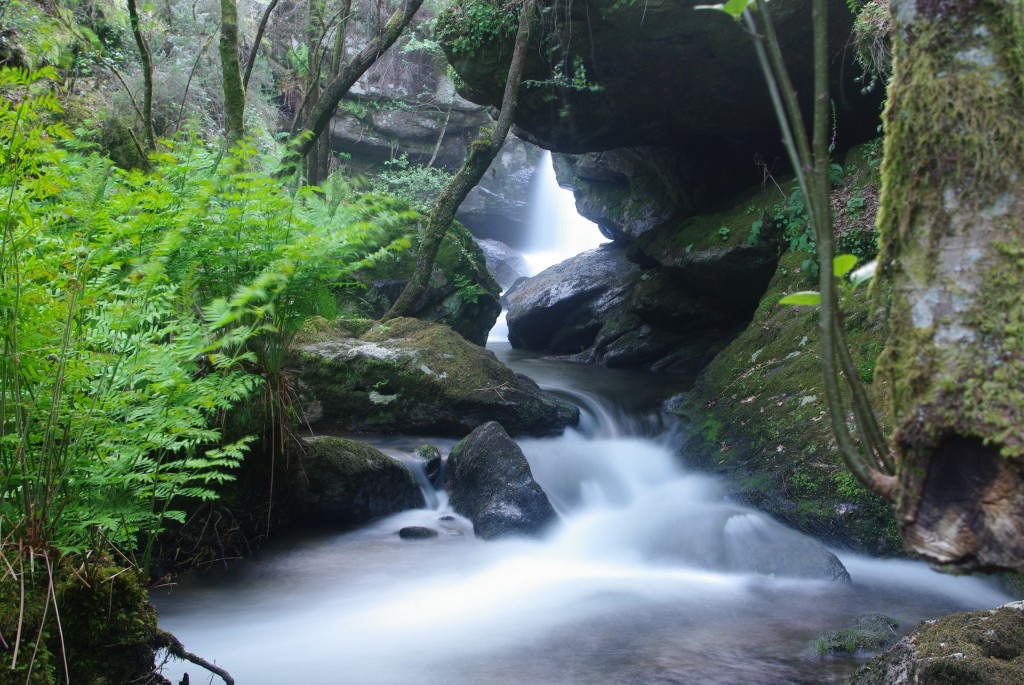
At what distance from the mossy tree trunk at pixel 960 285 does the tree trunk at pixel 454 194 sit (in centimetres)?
875

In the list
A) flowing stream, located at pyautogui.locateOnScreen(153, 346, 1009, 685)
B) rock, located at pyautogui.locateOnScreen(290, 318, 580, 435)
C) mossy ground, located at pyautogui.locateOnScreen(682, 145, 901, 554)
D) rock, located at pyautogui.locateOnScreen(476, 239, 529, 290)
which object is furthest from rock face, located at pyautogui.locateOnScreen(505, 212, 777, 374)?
rock, located at pyautogui.locateOnScreen(476, 239, 529, 290)

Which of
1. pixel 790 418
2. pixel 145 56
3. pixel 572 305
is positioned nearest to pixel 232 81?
pixel 145 56

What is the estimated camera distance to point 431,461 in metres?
7.01

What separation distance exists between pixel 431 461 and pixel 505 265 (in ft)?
53.8

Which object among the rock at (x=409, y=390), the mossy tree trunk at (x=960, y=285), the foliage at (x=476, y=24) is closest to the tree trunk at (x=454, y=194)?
the foliage at (x=476, y=24)

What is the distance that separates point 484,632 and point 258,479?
1.99 metres

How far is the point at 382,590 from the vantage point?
16.8ft

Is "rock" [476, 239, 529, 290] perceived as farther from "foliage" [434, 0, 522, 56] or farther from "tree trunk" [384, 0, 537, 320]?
"foliage" [434, 0, 522, 56]

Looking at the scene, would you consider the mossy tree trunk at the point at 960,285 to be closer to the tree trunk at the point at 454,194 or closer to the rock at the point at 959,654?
the rock at the point at 959,654

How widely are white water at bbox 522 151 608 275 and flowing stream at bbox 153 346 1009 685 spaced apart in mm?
17590

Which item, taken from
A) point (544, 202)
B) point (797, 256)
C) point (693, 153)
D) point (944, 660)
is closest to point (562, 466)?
point (797, 256)

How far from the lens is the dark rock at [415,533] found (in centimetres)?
603

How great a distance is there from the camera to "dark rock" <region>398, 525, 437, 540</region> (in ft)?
19.8

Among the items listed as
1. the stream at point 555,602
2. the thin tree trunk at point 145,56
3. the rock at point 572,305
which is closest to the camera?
the stream at point 555,602
